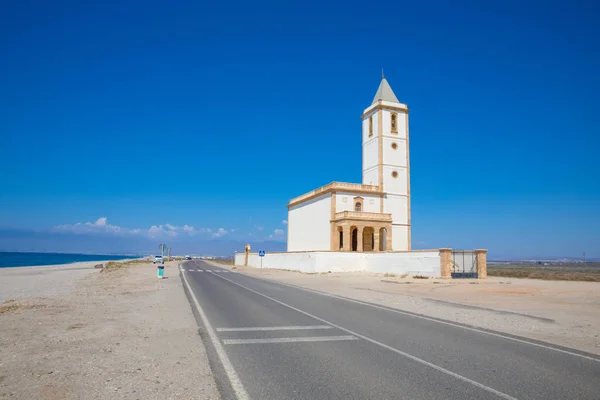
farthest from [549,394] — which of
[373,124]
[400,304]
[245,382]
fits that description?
[373,124]

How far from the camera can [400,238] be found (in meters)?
48.8

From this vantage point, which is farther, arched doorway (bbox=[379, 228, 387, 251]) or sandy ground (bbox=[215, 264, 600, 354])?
arched doorway (bbox=[379, 228, 387, 251])

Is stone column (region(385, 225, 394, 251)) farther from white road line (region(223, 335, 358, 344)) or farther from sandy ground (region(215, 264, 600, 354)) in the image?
white road line (region(223, 335, 358, 344))

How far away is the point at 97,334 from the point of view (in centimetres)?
912

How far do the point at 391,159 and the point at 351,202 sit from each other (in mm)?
7877

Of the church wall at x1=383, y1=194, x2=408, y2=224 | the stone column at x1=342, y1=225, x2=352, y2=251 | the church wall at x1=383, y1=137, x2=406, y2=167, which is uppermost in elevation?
the church wall at x1=383, y1=137, x2=406, y2=167

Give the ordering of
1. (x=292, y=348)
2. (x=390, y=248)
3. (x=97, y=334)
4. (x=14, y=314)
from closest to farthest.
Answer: (x=292, y=348)
(x=97, y=334)
(x=14, y=314)
(x=390, y=248)

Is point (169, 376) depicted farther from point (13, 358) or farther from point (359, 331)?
point (359, 331)

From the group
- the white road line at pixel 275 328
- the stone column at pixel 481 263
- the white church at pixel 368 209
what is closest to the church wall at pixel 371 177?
the white church at pixel 368 209

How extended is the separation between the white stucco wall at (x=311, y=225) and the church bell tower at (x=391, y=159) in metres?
6.63

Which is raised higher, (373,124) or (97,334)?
(373,124)

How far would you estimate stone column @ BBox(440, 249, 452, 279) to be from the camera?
1228 inches

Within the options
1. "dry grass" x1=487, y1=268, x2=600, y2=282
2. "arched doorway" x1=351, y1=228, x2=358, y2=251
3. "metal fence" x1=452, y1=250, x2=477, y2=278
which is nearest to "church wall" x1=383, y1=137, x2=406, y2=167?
"arched doorway" x1=351, y1=228, x2=358, y2=251

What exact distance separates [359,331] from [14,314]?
1012 centimetres
